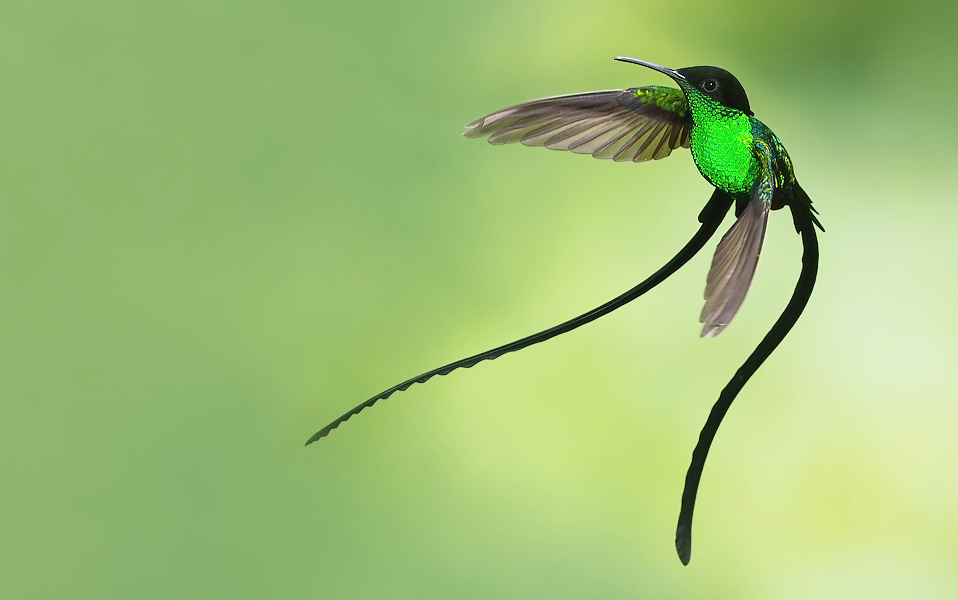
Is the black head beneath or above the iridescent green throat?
above

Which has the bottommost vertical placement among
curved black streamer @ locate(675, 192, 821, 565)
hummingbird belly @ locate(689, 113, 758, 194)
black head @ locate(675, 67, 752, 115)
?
curved black streamer @ locate(675, 192, 821, 565)

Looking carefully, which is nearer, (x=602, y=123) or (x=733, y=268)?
(x=733, y=268)

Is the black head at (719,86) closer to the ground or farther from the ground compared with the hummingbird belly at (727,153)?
farther from the ground

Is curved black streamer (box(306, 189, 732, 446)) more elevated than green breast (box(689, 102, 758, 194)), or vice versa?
green breast (box(689, 102, 758, 194))

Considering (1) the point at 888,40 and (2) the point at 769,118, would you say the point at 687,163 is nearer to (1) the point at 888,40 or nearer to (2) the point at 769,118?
(2) the point at 769,118
